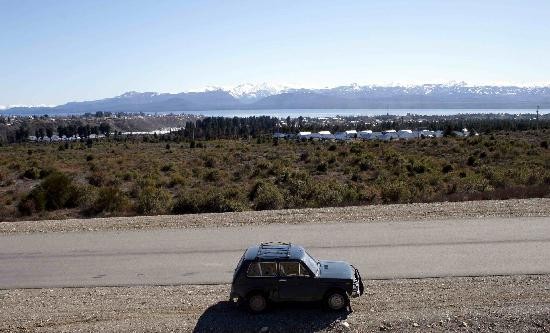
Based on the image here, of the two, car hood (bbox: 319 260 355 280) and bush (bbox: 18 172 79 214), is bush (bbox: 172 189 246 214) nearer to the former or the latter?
bush (bbox: 18 172 79 214)

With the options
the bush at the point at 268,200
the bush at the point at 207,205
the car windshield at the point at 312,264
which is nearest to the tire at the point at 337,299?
the car windshield at the point at 312,264

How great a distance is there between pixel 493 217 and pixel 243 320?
1125 cm

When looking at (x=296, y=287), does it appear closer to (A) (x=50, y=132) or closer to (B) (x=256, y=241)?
(B) (x=256, y=241)

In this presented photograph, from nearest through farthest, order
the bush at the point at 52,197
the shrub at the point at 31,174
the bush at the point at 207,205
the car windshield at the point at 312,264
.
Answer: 1. the car windshield at the point at 312,264
2. the bush at the point at 207,205
3. the bush at the point at 52,197
4. the shrub at the point at 31,174

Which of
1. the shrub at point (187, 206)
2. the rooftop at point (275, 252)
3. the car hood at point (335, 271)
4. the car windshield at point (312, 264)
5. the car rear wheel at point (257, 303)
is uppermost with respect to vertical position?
the rooftop at point (275, 252)

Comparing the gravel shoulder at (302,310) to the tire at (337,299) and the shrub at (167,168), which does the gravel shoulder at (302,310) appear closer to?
the tire at (337,299)

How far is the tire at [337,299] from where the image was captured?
993 centimetres

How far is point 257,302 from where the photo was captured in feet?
32.8

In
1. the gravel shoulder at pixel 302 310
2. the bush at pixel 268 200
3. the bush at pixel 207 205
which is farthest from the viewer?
the bush at pixel 268 200

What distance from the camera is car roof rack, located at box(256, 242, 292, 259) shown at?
33.5ft

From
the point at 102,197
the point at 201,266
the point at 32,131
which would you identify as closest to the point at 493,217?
the point at 201,266

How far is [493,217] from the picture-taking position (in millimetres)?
18094

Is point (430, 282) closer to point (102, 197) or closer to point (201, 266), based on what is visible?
point (201, 266)

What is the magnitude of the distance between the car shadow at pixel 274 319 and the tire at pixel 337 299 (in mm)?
123
